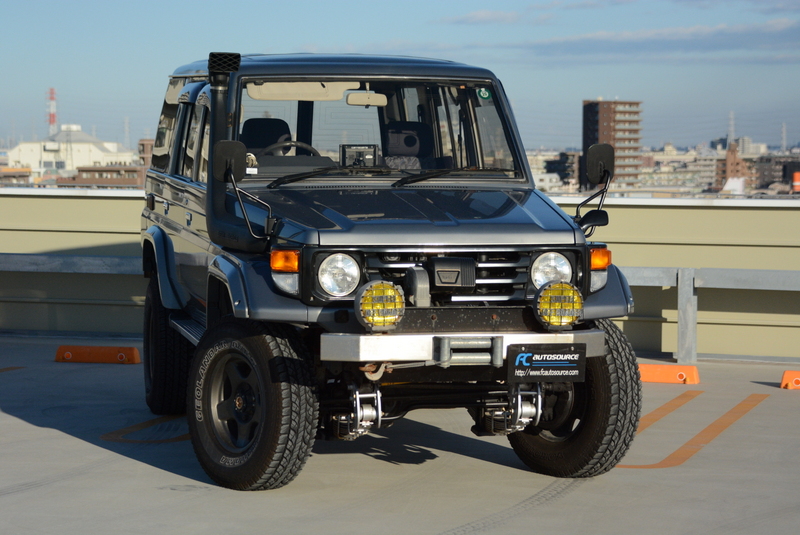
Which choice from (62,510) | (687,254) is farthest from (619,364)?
(687,254)

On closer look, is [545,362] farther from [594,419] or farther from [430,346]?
[594,419]

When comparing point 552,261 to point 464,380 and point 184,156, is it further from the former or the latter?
point 184,156

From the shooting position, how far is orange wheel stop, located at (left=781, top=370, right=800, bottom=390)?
8484mm

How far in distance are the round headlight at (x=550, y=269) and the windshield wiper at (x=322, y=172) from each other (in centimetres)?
123

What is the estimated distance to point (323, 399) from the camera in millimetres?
5141

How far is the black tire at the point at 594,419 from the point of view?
17.1 feet

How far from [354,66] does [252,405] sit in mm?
2130

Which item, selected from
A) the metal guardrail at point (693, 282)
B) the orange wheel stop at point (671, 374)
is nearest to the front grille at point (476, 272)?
the orange wheel stop at point (671, 374)

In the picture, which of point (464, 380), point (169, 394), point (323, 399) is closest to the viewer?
point (464, 380)

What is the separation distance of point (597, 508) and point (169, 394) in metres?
3.42

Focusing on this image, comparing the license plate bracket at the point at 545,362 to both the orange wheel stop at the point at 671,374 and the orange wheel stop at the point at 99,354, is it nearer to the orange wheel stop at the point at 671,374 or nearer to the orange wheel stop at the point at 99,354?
the orange wheel stop at the point at 671,374

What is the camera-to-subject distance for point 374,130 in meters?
6.02

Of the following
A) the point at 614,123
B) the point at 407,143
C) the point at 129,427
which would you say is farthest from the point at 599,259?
the point at 614,123

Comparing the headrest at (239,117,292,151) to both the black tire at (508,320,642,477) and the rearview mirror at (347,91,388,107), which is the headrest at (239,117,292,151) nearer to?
the rearview mirror at (347,91,388,107)
